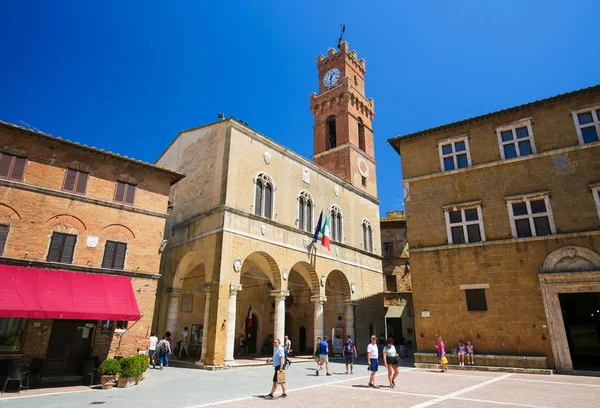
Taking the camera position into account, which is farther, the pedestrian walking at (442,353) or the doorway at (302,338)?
the doorway at (302,338)

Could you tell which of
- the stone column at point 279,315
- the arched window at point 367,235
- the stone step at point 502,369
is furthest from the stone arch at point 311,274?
the stone step at point 502,369

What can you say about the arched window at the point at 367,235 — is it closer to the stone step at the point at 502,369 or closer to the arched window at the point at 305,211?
the arched window at the point at 305,211

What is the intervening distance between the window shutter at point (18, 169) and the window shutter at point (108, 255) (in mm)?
4136

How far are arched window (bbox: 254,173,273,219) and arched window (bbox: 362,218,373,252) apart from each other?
34.9 feet

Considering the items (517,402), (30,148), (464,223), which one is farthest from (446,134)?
(30,148)

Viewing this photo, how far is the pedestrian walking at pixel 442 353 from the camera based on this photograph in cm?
1578

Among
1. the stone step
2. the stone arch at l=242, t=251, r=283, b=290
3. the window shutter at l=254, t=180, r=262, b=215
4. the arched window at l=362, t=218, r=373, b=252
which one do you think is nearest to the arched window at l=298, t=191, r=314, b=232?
the window shutter at l=254, t=180, r=262, b=215

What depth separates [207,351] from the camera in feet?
56.3

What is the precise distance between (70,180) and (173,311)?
31.9 ft

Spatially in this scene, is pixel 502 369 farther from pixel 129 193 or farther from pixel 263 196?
pixel 129 193

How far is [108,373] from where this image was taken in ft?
40.3

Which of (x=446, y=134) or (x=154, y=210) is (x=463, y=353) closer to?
(x=446, y=134)

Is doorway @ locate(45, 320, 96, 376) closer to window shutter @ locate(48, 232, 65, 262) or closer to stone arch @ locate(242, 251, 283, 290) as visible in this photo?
window shutter @ locate(48, 232, 65, 262)

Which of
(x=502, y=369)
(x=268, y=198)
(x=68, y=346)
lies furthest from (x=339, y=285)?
(x=68, y=346)
